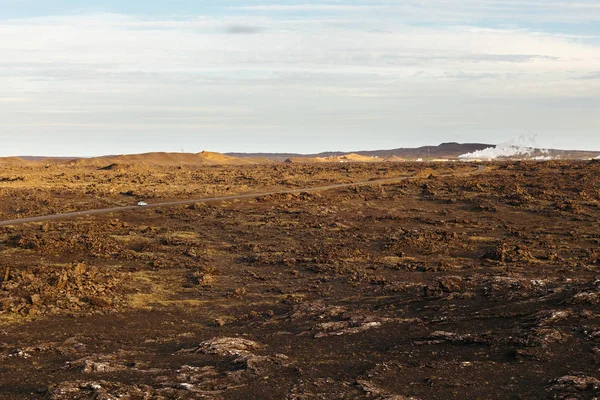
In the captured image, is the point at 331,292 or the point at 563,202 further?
the point at 563,202

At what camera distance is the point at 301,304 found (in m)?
24.8

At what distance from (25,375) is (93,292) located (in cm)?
906

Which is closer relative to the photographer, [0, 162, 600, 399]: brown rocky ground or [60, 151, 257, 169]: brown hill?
[0, 162, 600, 399]: brown rocky ground

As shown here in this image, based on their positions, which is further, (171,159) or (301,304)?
(171,159)

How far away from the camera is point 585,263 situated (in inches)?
1255

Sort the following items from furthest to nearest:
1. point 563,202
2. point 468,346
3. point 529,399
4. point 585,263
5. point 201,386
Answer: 1. point 563,202
2. point 585,263
3. point 468,346
4. point 201,386
5. point 529,399

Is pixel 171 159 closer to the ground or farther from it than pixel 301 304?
farther from it

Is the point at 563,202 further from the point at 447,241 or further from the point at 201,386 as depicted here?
the point at 201,386

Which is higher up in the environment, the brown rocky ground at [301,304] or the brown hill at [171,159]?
the brown hill at [171,159]

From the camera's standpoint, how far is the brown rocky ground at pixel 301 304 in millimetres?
16062

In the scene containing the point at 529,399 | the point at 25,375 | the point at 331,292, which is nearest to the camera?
the point at 529,399

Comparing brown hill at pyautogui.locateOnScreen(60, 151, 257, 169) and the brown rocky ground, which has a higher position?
brown hill at pyautogui.locateOnScreen(60, 151, 257, 169)

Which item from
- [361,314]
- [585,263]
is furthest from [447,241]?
[361,314]

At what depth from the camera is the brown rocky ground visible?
1606 centimetres
